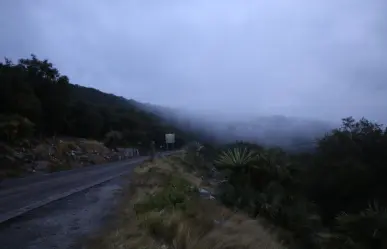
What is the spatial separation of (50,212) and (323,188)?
19.0 m

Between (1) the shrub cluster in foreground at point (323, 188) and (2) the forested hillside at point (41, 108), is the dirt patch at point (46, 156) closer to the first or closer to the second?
(2) the forested hillside at point (41, 108)

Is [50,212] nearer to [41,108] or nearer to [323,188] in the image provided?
[323,188]

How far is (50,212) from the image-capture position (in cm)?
1055

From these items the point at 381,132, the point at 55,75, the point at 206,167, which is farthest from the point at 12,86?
the point at 381,132

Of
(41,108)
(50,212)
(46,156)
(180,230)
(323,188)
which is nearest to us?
(180,230)

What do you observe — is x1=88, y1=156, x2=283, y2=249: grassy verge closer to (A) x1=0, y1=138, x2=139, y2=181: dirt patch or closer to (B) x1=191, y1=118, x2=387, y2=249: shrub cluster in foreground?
(B) x1=191, y1=118, x2=387, y2=249: shrub cluster in foreground

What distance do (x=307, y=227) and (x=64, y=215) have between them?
669cm

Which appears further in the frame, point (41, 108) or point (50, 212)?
point (41, 108)

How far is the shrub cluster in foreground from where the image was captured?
12.4m

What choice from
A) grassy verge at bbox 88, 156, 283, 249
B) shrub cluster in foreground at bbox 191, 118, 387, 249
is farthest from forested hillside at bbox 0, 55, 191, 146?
grassy verge at bbox 88, 156, 283, 249

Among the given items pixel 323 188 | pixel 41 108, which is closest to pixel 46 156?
pixel 41 108

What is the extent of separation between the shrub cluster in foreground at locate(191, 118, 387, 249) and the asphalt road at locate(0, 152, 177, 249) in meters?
4.06

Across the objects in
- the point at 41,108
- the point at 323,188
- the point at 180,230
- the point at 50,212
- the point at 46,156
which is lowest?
the point at 323,188

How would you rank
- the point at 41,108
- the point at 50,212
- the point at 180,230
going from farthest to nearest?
1. the point at 41,108
2. the point at 50,212
3. the point at 180,230
